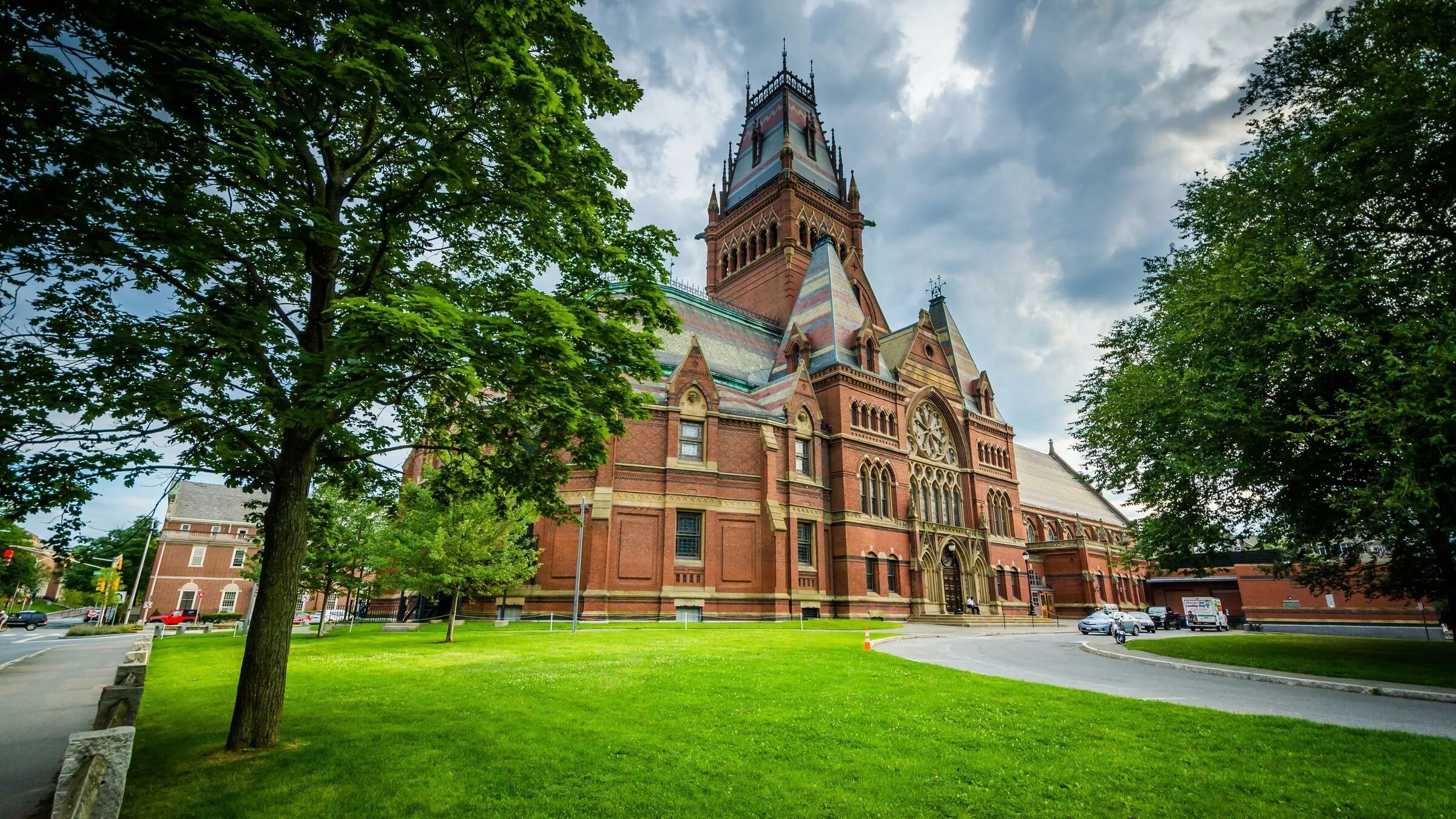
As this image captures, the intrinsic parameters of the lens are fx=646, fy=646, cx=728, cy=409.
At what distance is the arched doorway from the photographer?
41.8m

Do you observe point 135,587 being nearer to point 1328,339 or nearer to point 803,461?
point 803,461

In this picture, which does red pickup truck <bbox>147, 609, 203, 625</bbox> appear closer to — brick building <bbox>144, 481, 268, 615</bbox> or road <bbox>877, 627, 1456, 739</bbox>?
brick building <bbox>144, 481, 268, 615</bbox>

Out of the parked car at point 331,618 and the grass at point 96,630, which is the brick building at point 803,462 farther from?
the grass at point 96,630

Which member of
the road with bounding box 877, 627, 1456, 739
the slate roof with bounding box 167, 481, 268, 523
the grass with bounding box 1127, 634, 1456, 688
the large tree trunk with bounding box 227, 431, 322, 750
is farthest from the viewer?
the slate roof with bounding box 167, 481, 268, 523

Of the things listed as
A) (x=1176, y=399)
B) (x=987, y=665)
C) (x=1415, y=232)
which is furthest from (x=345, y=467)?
(x=1415, y=232)

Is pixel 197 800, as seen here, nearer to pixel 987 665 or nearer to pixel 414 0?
pixel 414 0

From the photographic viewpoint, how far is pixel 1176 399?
16.8 m

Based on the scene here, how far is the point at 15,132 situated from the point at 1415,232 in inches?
986

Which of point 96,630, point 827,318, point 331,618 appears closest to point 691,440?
point 827,318

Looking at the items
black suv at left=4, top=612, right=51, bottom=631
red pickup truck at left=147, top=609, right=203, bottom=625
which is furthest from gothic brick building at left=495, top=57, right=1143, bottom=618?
black suv at left=4, top=612, right=51, bottom=631

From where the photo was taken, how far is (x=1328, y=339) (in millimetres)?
14422

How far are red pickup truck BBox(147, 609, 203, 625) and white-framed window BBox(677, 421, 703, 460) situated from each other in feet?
107

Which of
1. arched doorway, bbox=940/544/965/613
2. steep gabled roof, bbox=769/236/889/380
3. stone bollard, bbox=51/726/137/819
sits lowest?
stone bollard, bbox=51/726/137/819

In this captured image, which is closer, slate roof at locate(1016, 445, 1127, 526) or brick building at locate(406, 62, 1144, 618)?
brick building at locate(406, 62, 1144, 618)
